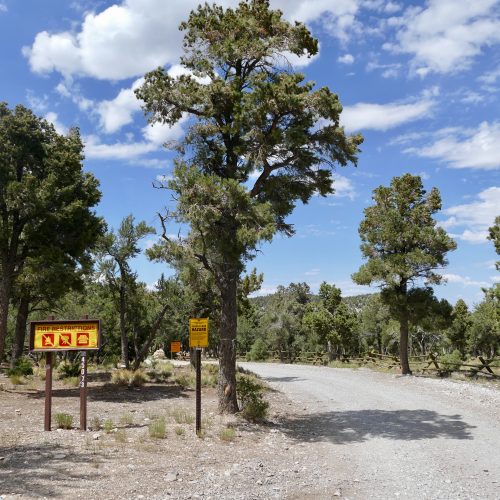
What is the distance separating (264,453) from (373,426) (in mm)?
4104

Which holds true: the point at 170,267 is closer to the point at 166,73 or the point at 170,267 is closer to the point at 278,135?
the point at 278,135

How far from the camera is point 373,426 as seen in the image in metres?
12.7

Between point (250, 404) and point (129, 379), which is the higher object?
point (250, 404)

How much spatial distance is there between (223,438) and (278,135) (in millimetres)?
7114

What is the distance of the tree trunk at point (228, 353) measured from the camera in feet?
41.9

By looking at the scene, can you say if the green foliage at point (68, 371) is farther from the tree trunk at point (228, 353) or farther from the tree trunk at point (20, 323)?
the tree trunk at point (228, 353)

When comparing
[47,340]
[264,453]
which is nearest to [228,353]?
[264,453]

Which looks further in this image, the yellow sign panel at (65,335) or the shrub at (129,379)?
the shrub at (129,379)

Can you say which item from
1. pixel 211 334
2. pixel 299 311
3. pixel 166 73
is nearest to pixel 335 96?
pixel 166 73

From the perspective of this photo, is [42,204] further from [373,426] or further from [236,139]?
[373,426]

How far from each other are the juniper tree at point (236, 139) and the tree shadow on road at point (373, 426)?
6.81 ft

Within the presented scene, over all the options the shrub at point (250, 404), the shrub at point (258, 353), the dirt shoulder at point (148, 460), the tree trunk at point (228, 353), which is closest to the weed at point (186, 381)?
the dirt shoulder at point (148, 460)

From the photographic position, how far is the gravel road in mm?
7609

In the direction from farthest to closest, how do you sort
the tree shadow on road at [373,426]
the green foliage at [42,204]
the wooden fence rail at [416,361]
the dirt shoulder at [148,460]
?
the wooden fence rail at [416,361] < the green foliage at [42,204] < the tree shadow on road at [373,426] < the dirt shoulder at [148,460]
